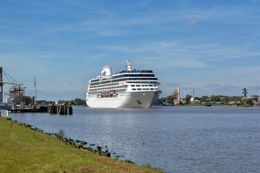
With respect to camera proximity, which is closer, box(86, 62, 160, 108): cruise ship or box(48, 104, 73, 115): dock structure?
box(48, 104, 73, 115): dock structure

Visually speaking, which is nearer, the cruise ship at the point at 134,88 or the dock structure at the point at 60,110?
the dock structure at the point at 60,110

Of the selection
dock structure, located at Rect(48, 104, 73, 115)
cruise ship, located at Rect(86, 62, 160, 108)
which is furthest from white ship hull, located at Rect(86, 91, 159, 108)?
dock structure, located at Rect(48, 104, 73, 115)

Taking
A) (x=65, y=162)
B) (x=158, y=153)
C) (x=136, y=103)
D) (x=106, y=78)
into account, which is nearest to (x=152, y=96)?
(x=136, y=103)

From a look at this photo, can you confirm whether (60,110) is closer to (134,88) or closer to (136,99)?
(134,88)

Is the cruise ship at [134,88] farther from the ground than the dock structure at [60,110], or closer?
farther from the ground

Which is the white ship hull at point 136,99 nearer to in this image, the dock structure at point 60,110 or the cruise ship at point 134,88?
the cruise ship at point 134,88

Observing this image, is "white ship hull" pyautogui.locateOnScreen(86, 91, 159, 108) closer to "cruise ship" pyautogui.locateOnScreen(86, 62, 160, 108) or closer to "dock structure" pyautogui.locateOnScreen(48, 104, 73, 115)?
"cruise ship" pyautogui.locateOnScreen(86, 62, 160, 108)

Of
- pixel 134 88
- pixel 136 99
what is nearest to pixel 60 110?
pixel 134 88

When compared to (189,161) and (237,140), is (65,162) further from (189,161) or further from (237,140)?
(237,140)

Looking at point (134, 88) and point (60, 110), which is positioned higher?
point (134, 88)

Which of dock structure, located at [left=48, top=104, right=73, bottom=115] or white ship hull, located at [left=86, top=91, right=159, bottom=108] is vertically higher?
white ship hull, located at [left=86, top=91, right=159, bottom=108]

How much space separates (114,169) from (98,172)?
162cm

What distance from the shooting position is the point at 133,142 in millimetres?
52938

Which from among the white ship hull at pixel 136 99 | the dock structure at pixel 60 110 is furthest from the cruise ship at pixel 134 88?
the dock structure at pixel 60 110
